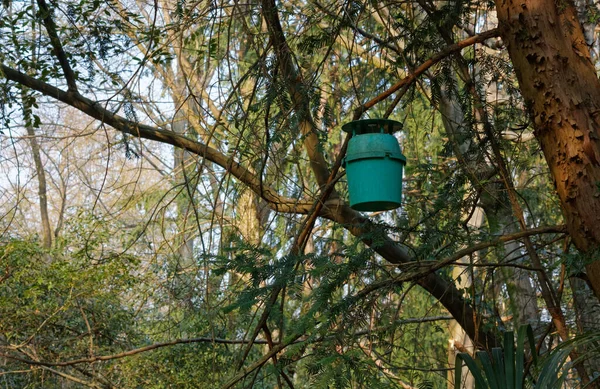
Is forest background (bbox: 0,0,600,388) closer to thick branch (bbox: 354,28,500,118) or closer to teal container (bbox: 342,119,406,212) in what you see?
thick branch (bbox: 354,28,500,118)

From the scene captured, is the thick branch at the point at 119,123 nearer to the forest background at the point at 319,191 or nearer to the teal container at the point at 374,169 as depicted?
the forest background at the point at 319,191

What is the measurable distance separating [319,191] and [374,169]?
162cm

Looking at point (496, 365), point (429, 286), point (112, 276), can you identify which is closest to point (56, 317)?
point (112, 276)

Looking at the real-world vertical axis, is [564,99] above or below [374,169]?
above

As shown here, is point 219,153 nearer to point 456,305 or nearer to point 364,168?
point 456,305

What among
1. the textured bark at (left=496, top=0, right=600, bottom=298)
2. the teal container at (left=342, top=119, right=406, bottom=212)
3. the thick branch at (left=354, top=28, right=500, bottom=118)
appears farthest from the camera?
the thick branch at (left=354, top=28, right=500, bottom=118)

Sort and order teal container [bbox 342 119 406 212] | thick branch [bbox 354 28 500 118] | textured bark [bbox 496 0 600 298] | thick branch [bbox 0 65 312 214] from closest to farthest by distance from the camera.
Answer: textured bark [bbox 496 0 600 298] → teal container [bbox 342 119 406 212] → thick branch [bbox 354 28 500 118] → thick branch [bbox 0 65 312 214]

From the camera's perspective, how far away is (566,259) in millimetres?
2633

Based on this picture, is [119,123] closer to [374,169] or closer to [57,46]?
[57,46]

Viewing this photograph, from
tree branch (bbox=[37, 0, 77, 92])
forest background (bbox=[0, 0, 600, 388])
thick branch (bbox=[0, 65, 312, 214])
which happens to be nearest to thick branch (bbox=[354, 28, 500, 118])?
forest background (bbox=[0, 0, 600, 388])

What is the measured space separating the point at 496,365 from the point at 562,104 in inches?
32.7

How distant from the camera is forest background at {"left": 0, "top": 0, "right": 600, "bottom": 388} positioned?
2.56 metres

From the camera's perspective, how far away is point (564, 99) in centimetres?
249

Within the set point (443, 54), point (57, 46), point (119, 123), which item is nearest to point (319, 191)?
point (119, 123)
